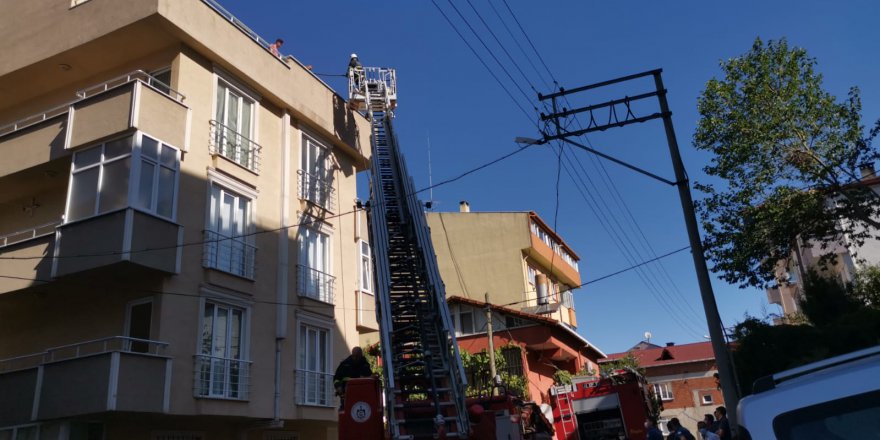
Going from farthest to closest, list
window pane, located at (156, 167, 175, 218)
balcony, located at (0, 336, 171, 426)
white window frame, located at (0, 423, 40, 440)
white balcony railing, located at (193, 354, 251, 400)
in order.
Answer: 1. window pane, located at (156, 167, 175, 218)
2. white balcony railing, located at (193, 354, 251, 400)
3. white window frame, located at (0, 423, 40, 440)
4. balcony, located at (0, 336, 171, 426)

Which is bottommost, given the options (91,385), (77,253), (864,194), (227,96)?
(91,385)

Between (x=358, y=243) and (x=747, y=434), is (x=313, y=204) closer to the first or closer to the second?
(x=358, y=243)

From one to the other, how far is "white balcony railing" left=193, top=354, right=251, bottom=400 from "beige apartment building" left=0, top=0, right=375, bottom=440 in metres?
0.04

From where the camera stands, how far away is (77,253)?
1463 centimetres

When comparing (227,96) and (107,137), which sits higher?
(227,96)

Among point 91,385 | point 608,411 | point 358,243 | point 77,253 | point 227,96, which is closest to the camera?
point 91,385

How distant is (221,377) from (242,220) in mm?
4251

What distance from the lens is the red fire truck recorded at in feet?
63.0

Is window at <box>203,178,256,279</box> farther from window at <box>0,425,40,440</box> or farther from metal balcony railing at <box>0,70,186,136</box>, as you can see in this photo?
window at <box>0,425,40,440</box>

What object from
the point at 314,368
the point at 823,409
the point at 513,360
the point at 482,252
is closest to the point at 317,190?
the point at 314,368

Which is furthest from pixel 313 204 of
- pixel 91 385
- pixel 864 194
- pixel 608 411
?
pixel 864 194

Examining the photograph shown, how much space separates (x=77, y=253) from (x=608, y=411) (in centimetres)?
1447

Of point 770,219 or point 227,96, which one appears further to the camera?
point 770,219

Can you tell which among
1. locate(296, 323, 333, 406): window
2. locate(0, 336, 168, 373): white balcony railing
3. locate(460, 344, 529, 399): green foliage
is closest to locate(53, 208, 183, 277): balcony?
locate(0, 336, 168, 373): white balcony railing
